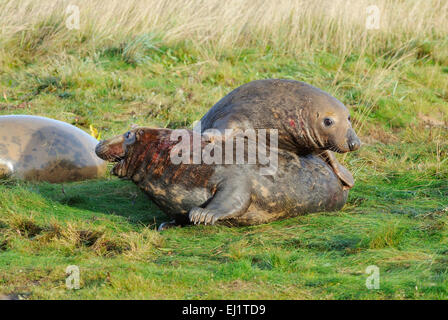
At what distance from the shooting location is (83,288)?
403cm

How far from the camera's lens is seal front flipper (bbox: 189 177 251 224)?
17.0ft

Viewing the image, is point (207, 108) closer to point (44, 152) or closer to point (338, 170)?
point (44, 152)

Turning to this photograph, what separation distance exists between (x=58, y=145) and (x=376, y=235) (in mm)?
3645

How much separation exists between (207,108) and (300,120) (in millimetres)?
3637

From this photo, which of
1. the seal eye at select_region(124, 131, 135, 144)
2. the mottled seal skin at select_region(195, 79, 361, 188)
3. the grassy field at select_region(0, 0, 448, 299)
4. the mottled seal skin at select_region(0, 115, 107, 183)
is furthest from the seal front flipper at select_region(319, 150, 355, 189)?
the mottled seal skin at select_region(0, 115, 107, 183)

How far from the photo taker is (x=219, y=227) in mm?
5570

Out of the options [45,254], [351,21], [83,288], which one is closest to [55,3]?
[351,21]

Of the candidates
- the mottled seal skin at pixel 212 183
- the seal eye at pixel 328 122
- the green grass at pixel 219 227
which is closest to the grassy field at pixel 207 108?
the green grass at pixel 219 227

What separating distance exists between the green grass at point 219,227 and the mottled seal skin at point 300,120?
2.01 ft

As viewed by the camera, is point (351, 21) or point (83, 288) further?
point (351, 21)

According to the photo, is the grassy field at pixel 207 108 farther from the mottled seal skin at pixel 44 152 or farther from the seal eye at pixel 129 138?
the seal eye at pixel 129 138

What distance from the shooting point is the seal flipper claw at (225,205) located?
519cm

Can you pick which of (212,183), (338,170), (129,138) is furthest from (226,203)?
(338,170)
